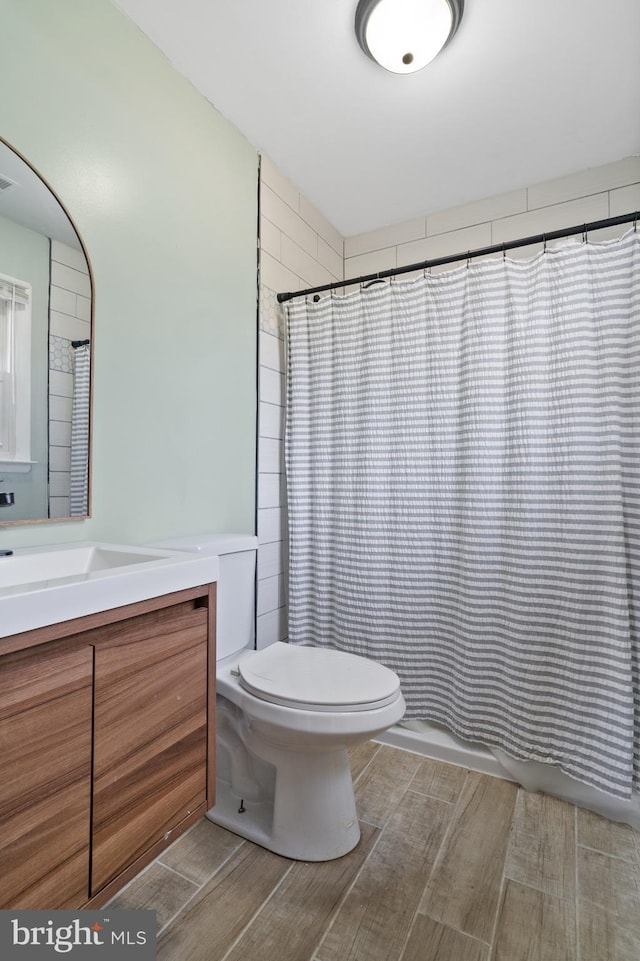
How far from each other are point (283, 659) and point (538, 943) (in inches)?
35.0

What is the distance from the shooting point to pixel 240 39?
1478 mm

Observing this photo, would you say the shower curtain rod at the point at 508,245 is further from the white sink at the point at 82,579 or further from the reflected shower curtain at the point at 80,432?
the white sink at the point at 82,579

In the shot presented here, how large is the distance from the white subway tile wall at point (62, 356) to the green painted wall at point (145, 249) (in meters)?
0.07

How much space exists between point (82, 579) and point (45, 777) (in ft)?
0.97

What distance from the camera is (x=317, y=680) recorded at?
133 centimetres

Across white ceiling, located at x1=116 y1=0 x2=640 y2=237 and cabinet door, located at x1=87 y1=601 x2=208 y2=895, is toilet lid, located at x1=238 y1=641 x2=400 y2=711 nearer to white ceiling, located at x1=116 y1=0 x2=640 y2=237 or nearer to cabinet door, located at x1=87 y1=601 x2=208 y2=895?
cabinet door, located at x1=87 y1=601 x2=208 y2=895

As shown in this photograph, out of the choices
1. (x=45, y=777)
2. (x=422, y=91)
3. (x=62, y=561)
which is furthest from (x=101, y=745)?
(x=422, y=91)

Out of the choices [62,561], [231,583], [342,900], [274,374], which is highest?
[274,374]

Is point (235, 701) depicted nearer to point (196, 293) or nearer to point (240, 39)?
point (196, 293)

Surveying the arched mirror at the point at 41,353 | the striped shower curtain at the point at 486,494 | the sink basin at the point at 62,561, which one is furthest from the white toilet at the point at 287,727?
the striped shower curtain at the point at 486,494

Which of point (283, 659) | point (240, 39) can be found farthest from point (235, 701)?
point (240, 39)

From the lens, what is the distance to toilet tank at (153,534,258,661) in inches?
57.2

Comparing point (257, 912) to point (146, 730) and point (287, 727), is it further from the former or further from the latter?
point (146, 730)

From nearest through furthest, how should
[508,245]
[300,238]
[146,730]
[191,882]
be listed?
[146,730] → [191,882] → [508,245] → [300,238]
